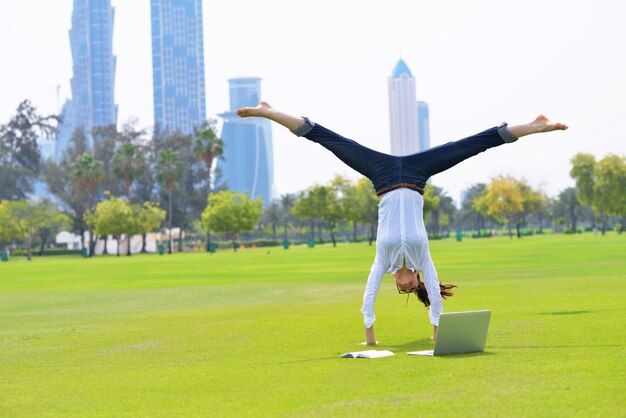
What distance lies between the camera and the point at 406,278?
46.5ft

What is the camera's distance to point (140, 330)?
19.2 m

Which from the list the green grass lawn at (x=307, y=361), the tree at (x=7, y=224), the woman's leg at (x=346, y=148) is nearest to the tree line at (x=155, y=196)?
the tree at (x=7, y=224)

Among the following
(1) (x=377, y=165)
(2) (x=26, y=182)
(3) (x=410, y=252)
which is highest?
(2) (x=26, y=182)

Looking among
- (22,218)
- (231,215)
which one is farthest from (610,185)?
(22,218)

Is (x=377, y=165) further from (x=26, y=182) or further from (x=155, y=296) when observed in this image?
(x=26, y=182)

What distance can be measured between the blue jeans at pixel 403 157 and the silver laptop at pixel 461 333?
8.62ft

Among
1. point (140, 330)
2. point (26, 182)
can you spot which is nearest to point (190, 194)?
point (26, 182)

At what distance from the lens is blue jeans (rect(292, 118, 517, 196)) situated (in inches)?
566

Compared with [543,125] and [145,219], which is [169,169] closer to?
[145,219]

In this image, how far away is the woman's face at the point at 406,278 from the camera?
14.2 meters

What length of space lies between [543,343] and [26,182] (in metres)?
157

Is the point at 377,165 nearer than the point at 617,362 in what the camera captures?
No

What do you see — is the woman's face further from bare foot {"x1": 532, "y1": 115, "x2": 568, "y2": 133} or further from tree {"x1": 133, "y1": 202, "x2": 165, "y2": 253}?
tree {"x1": 133, "y1": 202, "x2": 165, "y2": 253}

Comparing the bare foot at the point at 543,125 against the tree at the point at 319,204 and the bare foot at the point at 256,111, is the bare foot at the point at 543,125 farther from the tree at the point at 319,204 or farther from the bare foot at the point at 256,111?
the tree at the point at 319,204
